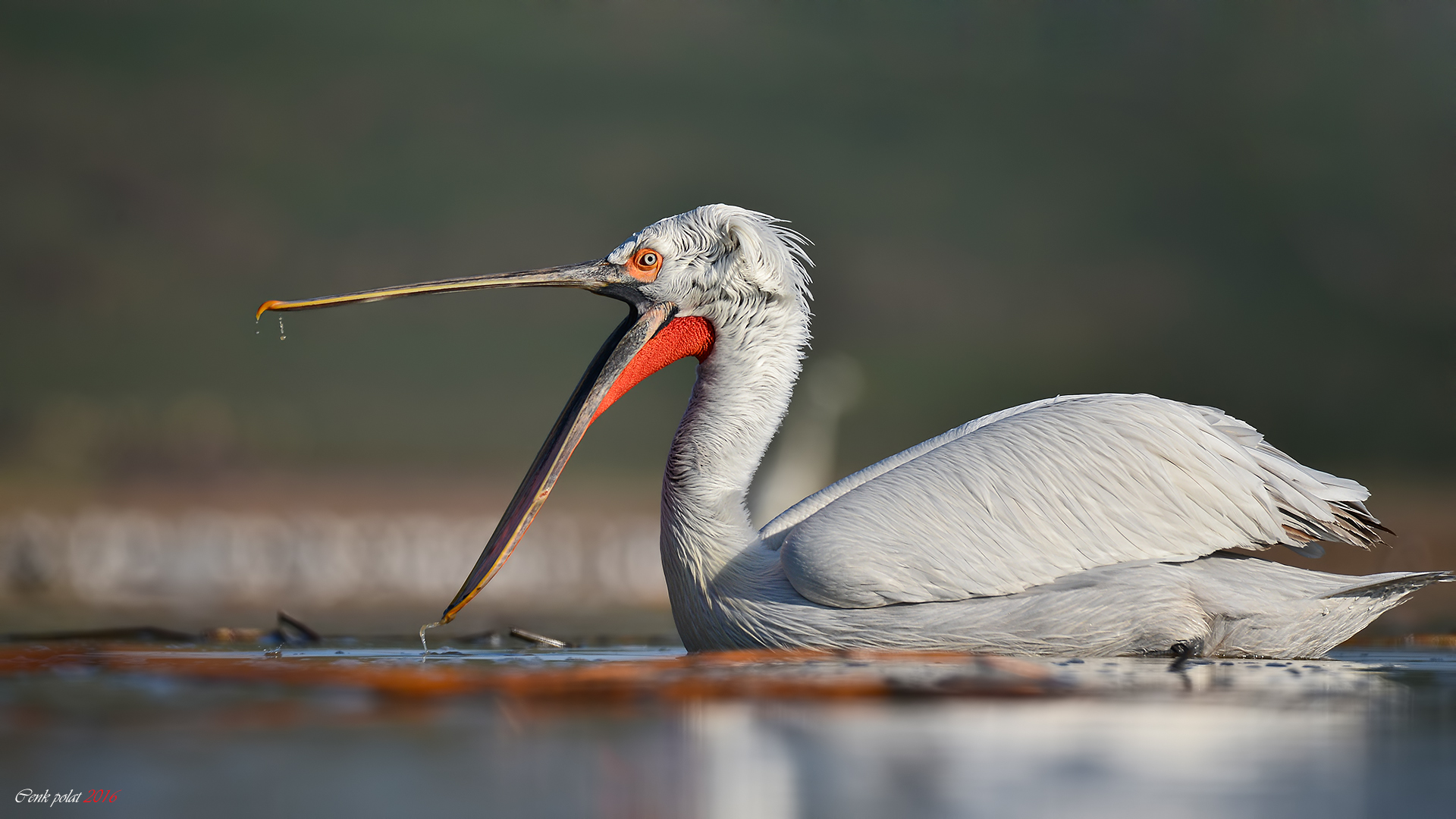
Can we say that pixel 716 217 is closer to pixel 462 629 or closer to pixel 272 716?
pixel 272 716

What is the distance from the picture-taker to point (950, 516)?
502 cm

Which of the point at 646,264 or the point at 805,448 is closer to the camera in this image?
the point at 646,264

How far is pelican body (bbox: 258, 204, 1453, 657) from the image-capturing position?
4.96 metres

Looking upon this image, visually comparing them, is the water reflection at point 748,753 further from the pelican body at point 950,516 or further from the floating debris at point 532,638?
the floating debris at point 532,638

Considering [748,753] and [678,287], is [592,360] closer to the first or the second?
[678,287]

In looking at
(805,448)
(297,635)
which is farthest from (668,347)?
(805,448)

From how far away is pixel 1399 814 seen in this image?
2.41 m

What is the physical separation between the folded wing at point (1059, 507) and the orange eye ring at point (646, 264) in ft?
3.72

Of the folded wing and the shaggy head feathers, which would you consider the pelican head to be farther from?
the folded wing

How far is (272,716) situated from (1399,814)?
2.55 m

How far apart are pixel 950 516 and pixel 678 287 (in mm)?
1474

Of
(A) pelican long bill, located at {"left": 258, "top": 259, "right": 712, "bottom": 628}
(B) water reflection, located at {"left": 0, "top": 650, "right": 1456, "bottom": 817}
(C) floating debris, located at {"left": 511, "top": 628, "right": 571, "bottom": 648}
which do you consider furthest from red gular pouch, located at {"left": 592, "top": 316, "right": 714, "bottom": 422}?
(B) water reflection, located at {"left": 0, "top": 650, "right": 1456, "bottom": 817}

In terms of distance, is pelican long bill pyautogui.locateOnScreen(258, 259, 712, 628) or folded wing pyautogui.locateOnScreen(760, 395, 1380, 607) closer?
folded wing pyautogui.locateOnScreen(760, 395, 1380, 607)

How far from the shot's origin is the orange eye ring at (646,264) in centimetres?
565
